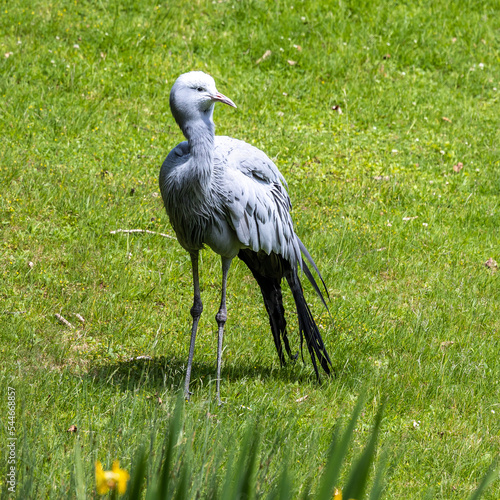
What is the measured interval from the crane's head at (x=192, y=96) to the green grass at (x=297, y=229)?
1.63m

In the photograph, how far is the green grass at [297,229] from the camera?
3.84m

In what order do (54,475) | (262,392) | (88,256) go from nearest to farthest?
(54,475) < (262,392) < (88,256)

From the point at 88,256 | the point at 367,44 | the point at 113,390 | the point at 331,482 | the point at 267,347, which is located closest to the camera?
the point at 331,482

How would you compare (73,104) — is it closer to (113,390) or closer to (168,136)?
(168,136)

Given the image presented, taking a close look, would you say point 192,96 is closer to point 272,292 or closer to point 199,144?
point 199,144

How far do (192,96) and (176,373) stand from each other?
1840 mm

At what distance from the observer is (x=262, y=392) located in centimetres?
444

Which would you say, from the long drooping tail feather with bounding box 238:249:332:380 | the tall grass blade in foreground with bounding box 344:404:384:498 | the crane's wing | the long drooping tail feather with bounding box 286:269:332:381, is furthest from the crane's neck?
the tall grass blade in foreground with bounding box 344:404:384:498

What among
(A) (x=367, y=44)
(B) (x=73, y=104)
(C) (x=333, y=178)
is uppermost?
(A) (x=367, y=44)

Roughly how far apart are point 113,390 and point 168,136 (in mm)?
4015

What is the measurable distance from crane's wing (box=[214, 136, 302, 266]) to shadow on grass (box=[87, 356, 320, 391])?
83 centimetres

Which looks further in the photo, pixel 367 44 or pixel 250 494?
pixel 367 44

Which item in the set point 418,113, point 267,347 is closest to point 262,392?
point 267,347

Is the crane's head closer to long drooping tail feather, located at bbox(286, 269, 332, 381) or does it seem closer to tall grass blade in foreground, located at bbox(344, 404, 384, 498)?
long drooping tail feather, located at bbox(286, 269, 332, 381)
